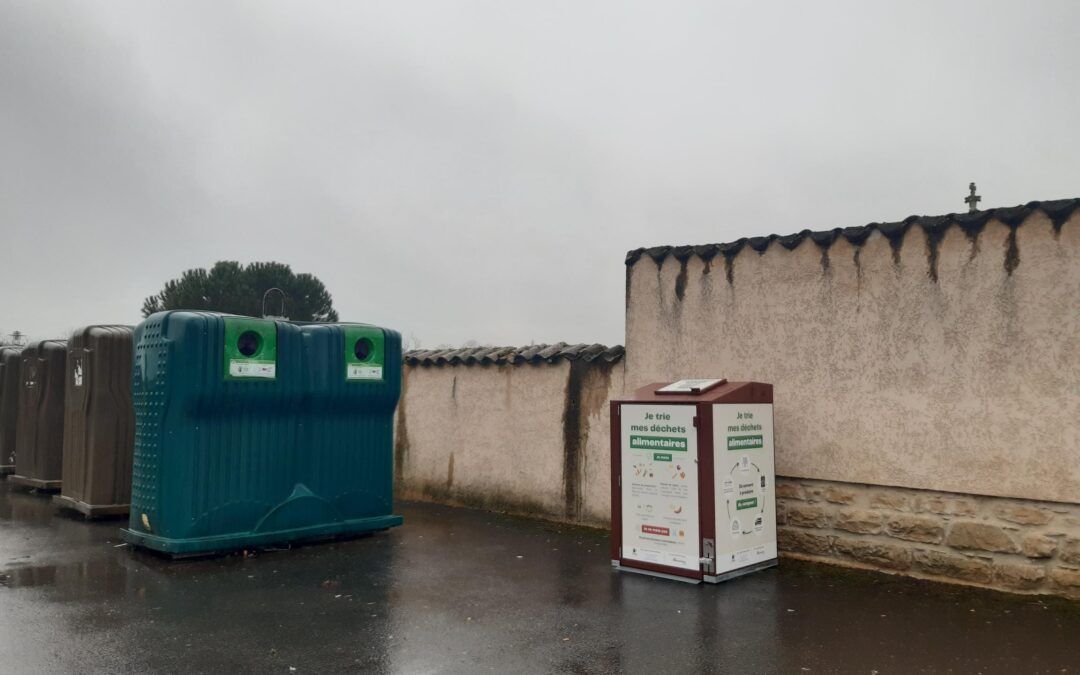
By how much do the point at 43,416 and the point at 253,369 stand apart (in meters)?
5.36

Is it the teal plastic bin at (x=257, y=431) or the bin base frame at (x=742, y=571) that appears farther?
the teal plastic bin at (x=257, y=431)

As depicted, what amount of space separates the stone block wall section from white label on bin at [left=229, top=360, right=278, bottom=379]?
4539mm

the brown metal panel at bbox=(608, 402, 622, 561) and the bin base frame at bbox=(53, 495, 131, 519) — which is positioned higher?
the brown metal panel at bbox=(608, 402, 622, 561)

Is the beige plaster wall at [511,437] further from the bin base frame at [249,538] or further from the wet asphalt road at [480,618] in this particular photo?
the bin base frame at [249,538]

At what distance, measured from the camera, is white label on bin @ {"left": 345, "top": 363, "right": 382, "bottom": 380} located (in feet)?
24.6

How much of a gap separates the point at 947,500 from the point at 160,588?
5799 mm

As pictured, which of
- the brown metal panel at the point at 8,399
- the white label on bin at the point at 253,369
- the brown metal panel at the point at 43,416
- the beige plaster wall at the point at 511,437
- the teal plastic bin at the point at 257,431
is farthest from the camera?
the brown metal panel at the point at 8,399

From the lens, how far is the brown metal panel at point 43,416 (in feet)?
33.8

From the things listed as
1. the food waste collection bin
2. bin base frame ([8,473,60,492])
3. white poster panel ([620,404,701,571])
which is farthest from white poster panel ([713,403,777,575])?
bin base frame ([8,473,60,492])

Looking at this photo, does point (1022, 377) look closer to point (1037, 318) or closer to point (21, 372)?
point (1037, 318)

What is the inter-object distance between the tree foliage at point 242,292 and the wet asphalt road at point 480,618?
28.5 metres

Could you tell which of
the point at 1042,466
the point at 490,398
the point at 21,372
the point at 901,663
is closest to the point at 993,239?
the point at 1042,466

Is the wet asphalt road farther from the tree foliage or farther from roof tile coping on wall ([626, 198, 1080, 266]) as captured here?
the tree foliage

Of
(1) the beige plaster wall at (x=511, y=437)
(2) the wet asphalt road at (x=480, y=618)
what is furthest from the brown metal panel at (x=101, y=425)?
(1) the beige plaster wall at (x=511, y=437)
